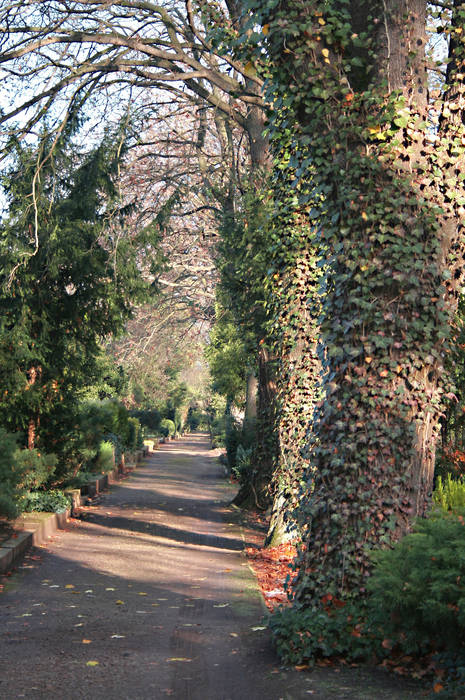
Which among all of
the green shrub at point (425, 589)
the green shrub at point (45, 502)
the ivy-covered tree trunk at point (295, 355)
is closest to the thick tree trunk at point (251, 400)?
the green shrub at point (45, 502)

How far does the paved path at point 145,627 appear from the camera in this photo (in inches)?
202

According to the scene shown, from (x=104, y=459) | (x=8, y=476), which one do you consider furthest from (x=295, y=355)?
(x=104, y=459)

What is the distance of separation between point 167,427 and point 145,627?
4973 centimetres

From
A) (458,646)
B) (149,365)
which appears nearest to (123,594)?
(458,646)

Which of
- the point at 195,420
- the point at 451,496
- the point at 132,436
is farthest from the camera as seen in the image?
the point at 195,420

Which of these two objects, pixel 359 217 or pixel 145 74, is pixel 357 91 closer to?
pixel 359 217

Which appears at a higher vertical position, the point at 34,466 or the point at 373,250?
the point at 373,250

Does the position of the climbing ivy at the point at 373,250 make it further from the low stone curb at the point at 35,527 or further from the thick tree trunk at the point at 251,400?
the thick tree trunk at the point at 251,400

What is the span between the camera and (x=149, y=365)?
1289 inches

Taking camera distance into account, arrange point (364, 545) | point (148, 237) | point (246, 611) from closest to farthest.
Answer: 1. point (364, 545)
2. point (246, 611)
3. point (148, 237)

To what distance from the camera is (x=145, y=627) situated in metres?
6.93

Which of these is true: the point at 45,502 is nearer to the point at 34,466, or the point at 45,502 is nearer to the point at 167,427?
the point at 34,466

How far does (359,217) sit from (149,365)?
27.0 m

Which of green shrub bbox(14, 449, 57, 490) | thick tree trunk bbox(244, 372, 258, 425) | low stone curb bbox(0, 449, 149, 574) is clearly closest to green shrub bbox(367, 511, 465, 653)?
low stone curb bbox(0, 449, 149, 574)
